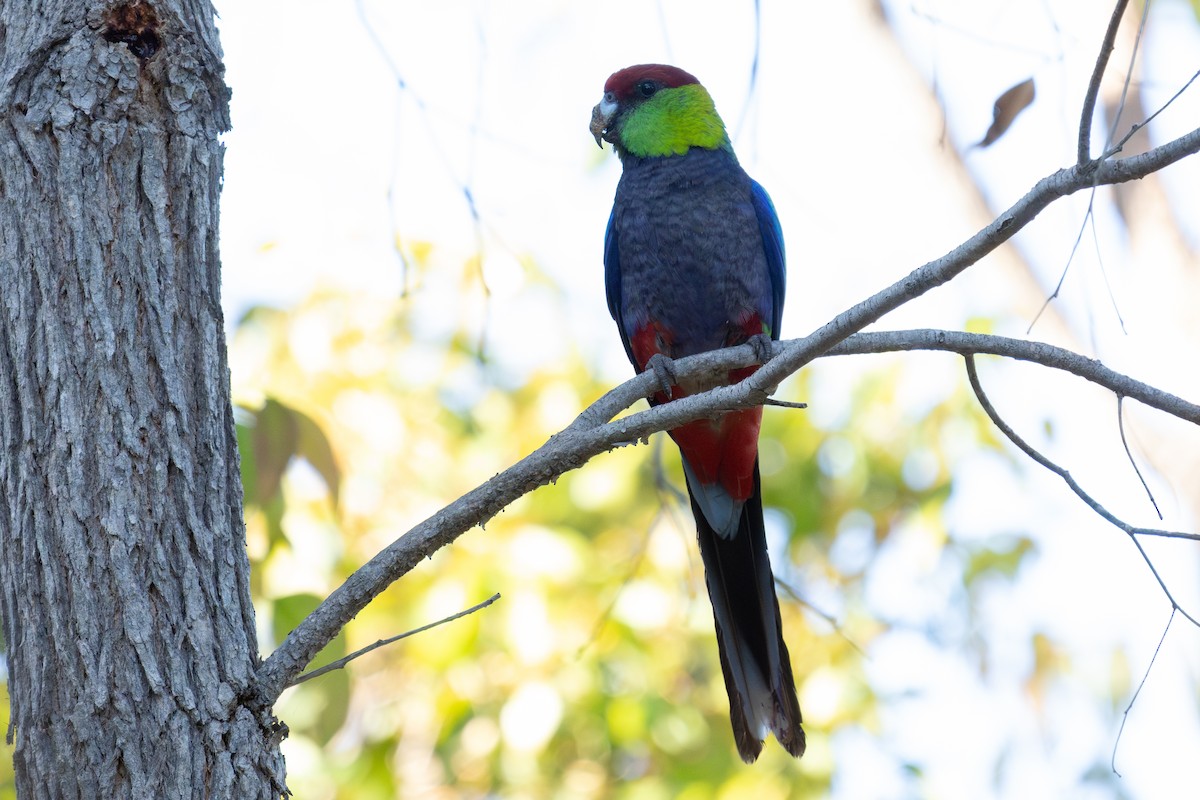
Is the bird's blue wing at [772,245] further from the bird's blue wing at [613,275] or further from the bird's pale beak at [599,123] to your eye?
the bird's pale beak at [599,123]

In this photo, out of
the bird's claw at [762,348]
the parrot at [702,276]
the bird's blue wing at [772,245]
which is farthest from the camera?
the bird's blue wing at [772,245]

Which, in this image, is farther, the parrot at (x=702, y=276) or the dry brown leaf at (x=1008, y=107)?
the parrot at (x=702, y=276)

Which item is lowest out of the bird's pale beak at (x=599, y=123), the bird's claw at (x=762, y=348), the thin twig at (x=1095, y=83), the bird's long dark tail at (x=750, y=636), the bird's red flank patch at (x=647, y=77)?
the bird's long dark tail at (x=750, y=636)

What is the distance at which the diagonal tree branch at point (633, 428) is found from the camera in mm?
1515

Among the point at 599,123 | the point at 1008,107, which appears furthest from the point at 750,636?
the point at 599,123

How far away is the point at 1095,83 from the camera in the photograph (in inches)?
56.4

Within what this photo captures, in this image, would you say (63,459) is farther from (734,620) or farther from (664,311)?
(664,311)

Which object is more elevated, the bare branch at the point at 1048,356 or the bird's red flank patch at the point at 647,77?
the bird's red flank patch at the point at 647,77

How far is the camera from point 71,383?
5.52 ft

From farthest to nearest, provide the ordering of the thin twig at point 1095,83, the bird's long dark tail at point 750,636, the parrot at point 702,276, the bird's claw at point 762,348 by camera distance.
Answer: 1. the parrot at point 702,276
2. the bird's claw at point 762,348
3. the bird's long dark tail at point 750,636
4. the thin twig at point 1095,83

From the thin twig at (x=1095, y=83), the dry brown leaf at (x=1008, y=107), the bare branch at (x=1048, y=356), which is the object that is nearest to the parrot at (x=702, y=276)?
the dry brown leaf at (x=1008, y=107)

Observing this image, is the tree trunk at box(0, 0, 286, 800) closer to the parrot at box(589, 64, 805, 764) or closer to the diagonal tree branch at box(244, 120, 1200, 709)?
the diagonal tree branch at box(244, 120, 1200, 709)

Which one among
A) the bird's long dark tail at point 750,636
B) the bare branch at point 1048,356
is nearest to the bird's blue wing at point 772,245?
the bird's long dark tail at point 750,636

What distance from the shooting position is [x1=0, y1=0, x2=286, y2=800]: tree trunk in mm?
1558
